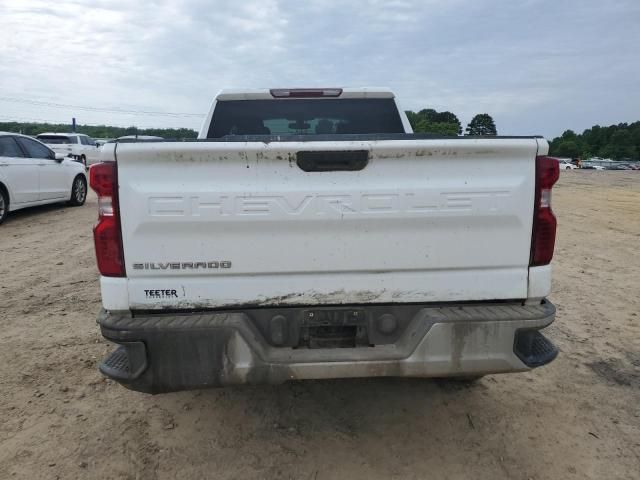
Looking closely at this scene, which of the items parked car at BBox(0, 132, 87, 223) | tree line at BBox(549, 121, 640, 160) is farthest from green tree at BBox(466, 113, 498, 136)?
tree line at BBox(549, 121, 640, 160)

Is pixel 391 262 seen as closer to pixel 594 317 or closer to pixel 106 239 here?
pixel 106 239

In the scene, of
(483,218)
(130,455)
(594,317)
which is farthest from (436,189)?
(594,317)

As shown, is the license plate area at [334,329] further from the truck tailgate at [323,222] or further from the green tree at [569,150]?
the green tree at [569,150]

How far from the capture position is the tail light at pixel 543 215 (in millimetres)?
2467

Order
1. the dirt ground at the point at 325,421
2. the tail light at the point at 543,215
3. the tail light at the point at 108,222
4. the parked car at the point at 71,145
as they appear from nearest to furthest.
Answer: the tail light at the point at 108,222 → the tail light at the point at 543,215 → the dirt ground at the point at 325,421 → the parked car at the point at 71,145

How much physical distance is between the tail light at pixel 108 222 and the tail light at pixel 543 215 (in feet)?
6.72

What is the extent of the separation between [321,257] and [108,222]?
104cm

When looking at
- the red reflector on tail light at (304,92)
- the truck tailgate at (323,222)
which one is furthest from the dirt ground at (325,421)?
the red reflector on tail light at (304,92)

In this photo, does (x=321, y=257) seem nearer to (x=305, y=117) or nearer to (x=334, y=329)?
(x=334, y=329)

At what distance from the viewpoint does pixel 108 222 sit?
2355 mm

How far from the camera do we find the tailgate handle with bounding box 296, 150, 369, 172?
2400 mm

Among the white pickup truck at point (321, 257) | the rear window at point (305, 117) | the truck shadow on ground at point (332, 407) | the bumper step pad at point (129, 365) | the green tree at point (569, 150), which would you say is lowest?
the green tree at point (569, 150)

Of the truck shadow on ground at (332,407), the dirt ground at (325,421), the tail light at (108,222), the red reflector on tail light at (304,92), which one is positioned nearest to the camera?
the tail light at (108,222)

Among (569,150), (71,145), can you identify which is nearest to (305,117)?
(71,145)
